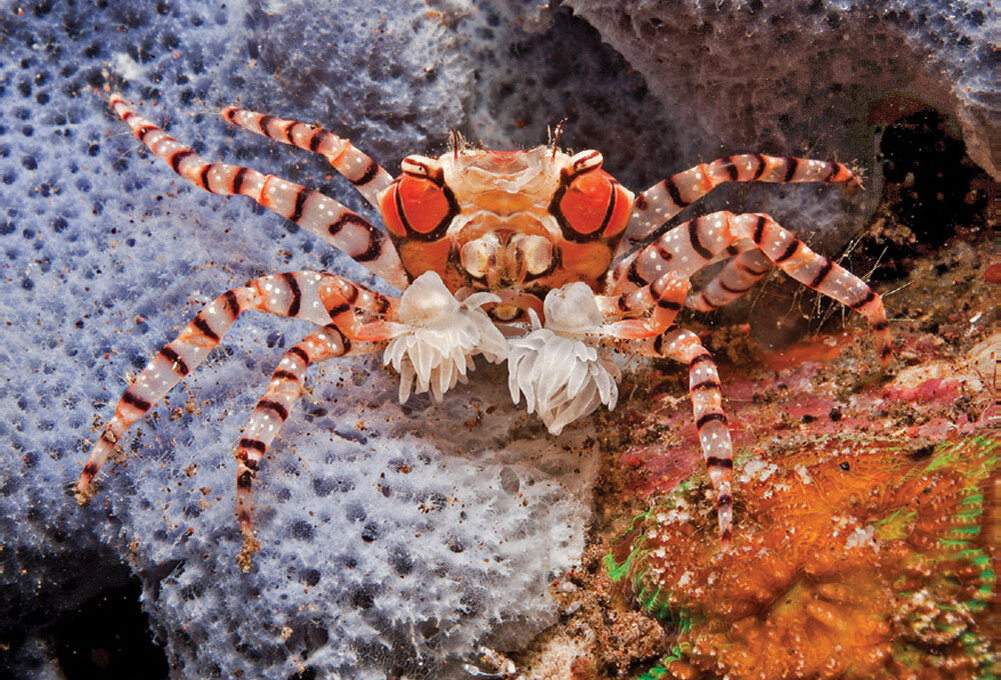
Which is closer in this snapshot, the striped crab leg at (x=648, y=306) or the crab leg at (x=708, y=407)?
the crab leg at (x=708, y=407)

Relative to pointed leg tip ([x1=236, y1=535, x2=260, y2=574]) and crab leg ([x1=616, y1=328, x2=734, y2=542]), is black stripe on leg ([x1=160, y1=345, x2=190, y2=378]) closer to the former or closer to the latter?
pointed leg tip ([x1=236, y1=535, x2=260, y2=574])

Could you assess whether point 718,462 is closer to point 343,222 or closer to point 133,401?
point 343,222

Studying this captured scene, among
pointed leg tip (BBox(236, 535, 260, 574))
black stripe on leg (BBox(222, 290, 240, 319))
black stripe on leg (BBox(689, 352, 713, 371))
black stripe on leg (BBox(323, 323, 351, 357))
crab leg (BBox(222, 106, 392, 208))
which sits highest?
crab leg (BBox(222, 106, 392, 208))

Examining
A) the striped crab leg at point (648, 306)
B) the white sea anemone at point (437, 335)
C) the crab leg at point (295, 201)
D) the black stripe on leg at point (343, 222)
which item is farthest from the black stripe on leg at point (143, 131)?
the striped crab leg at point (648, 306)

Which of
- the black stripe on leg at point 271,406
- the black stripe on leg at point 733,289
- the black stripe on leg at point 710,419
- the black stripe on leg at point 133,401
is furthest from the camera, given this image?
the black stripe on leg at point 733,289

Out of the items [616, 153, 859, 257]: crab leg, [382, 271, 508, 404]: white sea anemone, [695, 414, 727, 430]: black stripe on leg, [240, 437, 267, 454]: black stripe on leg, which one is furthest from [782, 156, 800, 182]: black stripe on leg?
[240, 437, 267, 454]: black stripe on leg

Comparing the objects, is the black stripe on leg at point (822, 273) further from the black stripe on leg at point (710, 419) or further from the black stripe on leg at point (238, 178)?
the black stripe on leg at point (238, 178)
